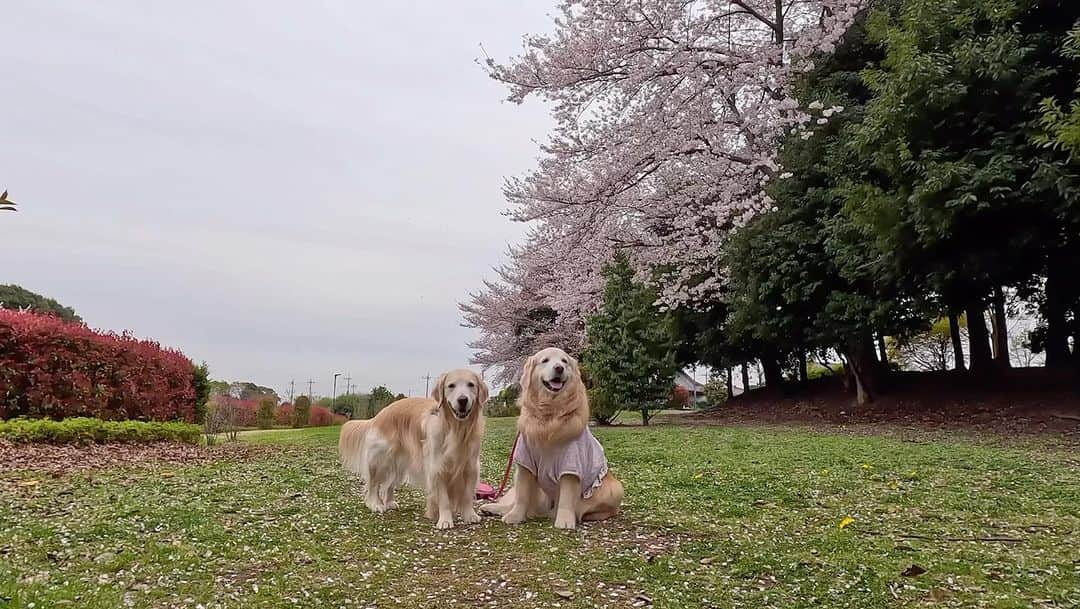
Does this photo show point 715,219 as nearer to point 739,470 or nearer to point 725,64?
point 725,64

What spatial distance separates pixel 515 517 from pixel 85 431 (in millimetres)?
8083

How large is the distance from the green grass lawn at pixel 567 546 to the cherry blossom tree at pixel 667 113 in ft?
31.1

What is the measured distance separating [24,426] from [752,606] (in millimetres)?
9898

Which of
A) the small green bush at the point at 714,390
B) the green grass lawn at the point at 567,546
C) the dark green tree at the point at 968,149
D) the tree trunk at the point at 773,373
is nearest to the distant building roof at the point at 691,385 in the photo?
the small green bush at the point at 714,390

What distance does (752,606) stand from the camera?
128 inches

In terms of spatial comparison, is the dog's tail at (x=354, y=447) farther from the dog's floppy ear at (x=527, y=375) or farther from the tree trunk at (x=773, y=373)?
the tree trunk at (x=773, y=373)

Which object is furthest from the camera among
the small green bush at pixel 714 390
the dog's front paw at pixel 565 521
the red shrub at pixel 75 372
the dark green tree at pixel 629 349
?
the small green bush at pixel 714 390

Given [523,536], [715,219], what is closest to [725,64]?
[715,219]

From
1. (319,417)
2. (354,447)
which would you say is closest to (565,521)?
(354,447)

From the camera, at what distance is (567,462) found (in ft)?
16.0

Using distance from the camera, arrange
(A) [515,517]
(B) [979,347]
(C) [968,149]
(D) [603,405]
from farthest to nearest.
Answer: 1. (B) [979,347]
2. (D) [603,405]
3. (C) [968,149]
4. (A) [515,517]

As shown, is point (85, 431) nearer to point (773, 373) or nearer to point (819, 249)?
Answer: point (819, 249)

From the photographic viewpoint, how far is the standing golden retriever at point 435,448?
4977mm

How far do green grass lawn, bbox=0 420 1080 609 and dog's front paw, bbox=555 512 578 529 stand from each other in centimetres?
9
